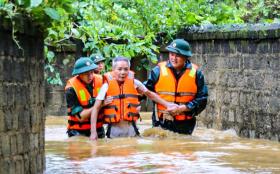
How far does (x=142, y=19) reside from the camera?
16.1 m

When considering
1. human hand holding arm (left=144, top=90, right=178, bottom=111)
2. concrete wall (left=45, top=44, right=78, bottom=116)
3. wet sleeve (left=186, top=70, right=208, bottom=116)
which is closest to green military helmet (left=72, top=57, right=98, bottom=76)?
human hand holding arm (left=144, top=90, right=178, bottom=111)

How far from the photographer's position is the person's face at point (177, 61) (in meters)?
11.1

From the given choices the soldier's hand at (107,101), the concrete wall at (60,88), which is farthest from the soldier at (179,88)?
the concrete wall at (60,88)

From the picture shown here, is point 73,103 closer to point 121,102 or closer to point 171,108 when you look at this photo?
point 121,102

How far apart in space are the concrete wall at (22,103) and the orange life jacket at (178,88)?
4.05m

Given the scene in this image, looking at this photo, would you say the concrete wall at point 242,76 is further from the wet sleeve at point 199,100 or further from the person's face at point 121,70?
the person's face at point 121,70

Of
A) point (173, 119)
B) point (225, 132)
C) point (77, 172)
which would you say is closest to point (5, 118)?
point (77, 172)

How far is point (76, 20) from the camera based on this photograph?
13516 mm

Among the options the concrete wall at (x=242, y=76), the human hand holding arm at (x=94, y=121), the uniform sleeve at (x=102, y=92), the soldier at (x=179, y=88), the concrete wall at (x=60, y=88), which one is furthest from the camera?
the concrete wall at (x=60, y=88)

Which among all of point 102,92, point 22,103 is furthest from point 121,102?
point 22,103

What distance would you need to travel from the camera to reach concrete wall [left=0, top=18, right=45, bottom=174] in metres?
6.21

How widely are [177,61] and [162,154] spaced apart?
85.0 inches

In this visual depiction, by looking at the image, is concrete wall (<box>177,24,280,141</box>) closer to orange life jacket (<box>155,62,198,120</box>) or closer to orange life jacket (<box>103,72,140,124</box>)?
orange life jacket (<box>155,62,198,120</box>)

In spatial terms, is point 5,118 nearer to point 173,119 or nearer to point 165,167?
point 165,167
